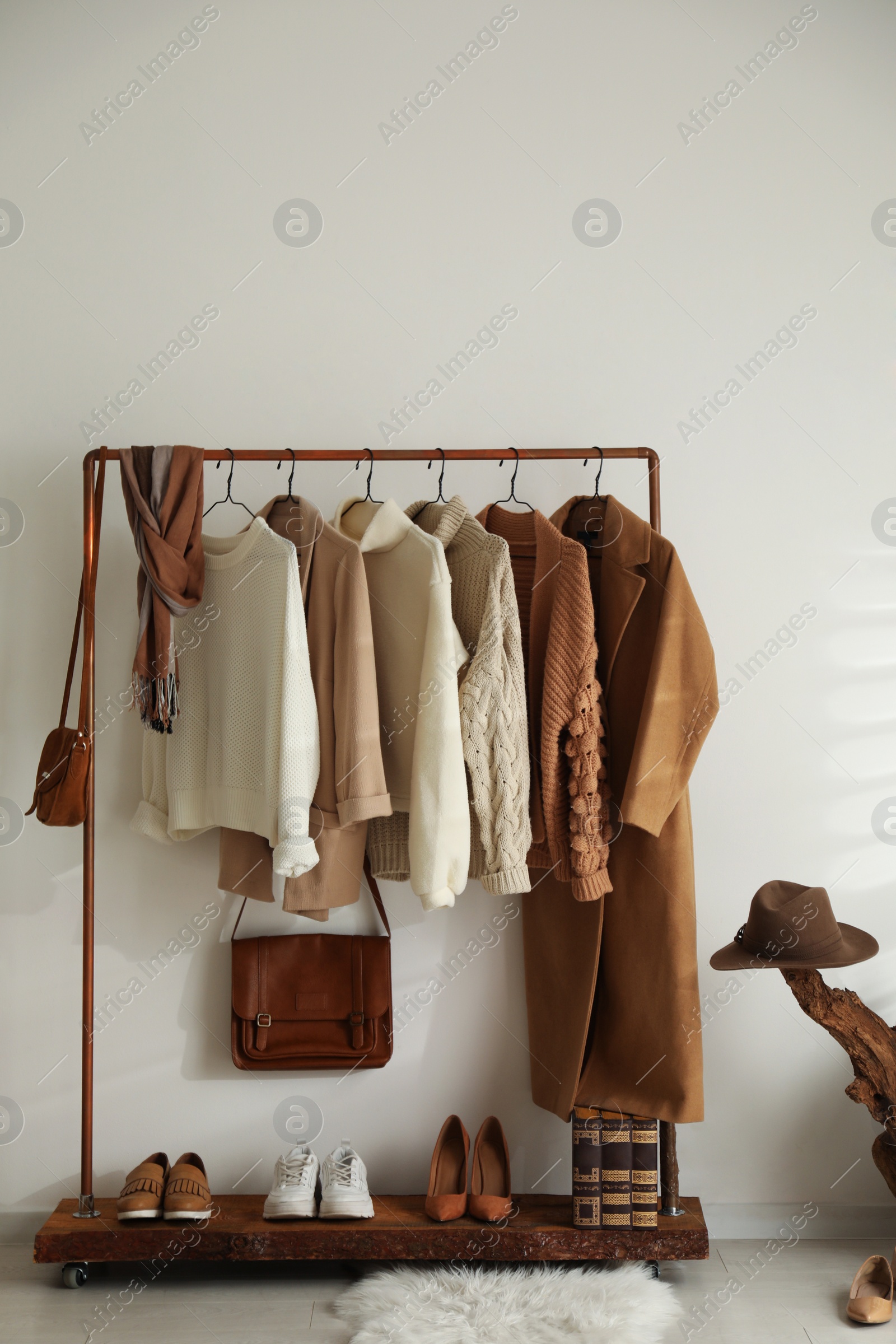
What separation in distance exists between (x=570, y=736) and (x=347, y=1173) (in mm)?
1112

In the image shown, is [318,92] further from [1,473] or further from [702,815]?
[702,815]

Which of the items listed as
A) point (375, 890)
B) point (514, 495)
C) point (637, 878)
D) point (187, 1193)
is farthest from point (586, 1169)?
point (514, 495)

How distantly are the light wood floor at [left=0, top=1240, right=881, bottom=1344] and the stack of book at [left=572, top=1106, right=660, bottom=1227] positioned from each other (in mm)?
217

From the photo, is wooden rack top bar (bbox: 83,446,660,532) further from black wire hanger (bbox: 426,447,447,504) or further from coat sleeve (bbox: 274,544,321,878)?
coat sleeve (bbox: 274,544,321,878)

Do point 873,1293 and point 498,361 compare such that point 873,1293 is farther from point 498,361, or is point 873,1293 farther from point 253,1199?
point 498,361

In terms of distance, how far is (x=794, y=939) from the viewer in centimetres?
209

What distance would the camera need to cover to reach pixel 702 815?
2.44 metres

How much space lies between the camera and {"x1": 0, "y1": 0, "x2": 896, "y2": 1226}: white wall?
2.40 meters

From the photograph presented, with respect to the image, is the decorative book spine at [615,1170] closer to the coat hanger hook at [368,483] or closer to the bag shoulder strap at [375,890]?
the bag shoulder strap at [375,890]

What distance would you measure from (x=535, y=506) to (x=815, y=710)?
91cm

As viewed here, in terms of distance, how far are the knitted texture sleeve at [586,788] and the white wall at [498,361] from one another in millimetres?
448

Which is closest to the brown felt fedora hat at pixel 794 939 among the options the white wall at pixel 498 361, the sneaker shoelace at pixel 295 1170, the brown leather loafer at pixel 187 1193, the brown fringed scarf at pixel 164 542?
the white wall at pixel 498 361

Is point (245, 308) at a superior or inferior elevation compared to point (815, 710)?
superior

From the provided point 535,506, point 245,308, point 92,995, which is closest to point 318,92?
point 245,308
